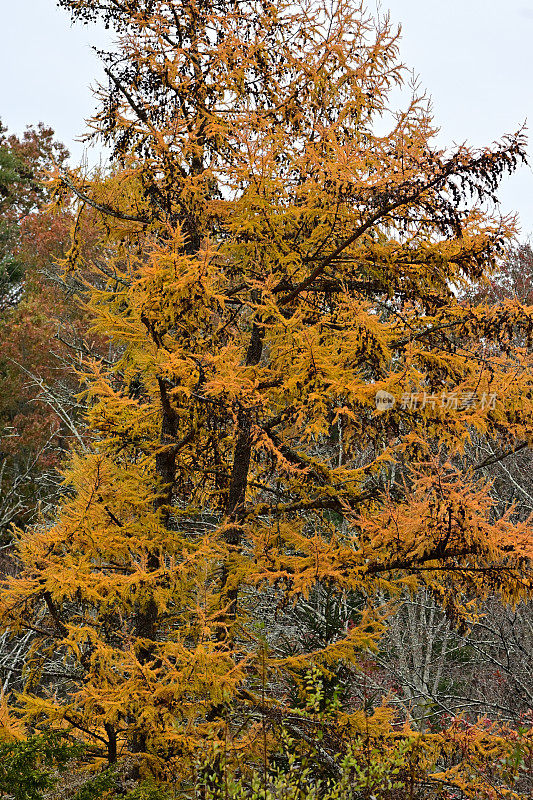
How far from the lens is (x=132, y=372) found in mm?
6117

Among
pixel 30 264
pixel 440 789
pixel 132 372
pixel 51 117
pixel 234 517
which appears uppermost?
pixel 51 117

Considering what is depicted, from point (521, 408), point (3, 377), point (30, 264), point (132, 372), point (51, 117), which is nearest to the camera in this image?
point (521, 408)

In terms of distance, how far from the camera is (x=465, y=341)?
6.65 m

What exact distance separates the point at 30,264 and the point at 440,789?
61.6 ft

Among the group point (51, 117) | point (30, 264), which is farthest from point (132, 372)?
point (51, 117)

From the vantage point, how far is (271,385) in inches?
230

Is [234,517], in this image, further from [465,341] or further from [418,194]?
[418,194]

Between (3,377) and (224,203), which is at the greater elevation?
(224,203)

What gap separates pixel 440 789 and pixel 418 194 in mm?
4344

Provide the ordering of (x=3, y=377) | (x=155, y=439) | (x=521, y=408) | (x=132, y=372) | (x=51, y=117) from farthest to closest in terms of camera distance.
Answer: (x=51, y=117), (x=3, y=377), (x=155, y=439), (x=132, y=372), (x=521, y=408)

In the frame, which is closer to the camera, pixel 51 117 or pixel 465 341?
pixel 465 341

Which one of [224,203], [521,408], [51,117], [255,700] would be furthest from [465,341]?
[51,117]

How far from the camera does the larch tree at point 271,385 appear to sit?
509 cm

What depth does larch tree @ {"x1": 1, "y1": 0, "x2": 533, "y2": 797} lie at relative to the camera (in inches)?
201
